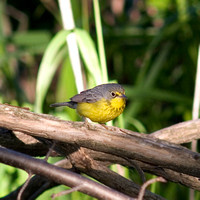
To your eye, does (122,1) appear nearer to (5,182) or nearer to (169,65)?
(169,65)

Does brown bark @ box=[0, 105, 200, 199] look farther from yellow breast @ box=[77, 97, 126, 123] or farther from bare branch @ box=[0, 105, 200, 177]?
yellow breast @ box=[77, 97, 126, 123]

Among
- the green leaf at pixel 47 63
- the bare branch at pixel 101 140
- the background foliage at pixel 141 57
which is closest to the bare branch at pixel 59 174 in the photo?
the bare branch at pixel 101 140

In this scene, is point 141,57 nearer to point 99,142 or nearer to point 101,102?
point 101,102

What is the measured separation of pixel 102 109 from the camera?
2164 millimetres

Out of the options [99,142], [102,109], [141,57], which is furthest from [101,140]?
[141,57]

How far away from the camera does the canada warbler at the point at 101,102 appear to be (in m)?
2.13

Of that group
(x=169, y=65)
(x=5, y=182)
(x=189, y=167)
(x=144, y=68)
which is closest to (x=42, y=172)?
(x=189, y=167)

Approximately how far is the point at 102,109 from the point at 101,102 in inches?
3.7

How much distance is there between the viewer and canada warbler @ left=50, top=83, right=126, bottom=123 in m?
2.13

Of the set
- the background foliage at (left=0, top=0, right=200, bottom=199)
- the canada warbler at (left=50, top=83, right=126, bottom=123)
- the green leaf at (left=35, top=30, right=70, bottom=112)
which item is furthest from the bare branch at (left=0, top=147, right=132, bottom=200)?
the background foliage at (left=0, top=0, right=200, bottom=199)

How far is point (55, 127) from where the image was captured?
4.72 ft

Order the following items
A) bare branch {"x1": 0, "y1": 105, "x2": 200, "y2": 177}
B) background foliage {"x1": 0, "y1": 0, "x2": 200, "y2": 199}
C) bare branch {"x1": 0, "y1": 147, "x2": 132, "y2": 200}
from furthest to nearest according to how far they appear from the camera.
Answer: background foliage {"x1": 0, "y1": 0, "x2": 200, "y2": 199}, bare branch {"x1": 0, "y1": 105, "x2": 200, "y2": 177}, bare branch {"x1": 0, "y1": 147, "x2": 132, "y2": 200}

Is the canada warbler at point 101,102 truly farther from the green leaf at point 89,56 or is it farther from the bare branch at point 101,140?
the bare branch at point 101,140

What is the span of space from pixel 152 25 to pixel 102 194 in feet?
12.2
